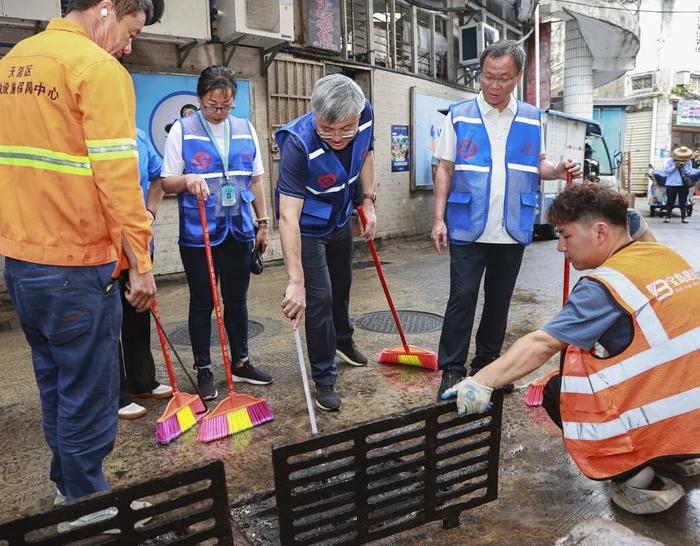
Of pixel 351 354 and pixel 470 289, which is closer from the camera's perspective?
pixel 470 289

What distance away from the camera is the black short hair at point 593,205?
2045 mm

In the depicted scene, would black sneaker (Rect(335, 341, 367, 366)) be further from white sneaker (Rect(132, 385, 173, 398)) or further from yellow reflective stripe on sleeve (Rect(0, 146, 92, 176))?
yellow reflective stripe on sleeve (Rect(0, 146, 92, 176))

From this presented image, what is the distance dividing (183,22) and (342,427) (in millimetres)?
5405

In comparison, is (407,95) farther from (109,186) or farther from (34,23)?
(109,186)

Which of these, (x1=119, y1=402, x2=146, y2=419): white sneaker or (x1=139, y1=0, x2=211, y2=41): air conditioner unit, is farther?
(x1=139, y1=0, x2=211, y2=41): air conditioner unit

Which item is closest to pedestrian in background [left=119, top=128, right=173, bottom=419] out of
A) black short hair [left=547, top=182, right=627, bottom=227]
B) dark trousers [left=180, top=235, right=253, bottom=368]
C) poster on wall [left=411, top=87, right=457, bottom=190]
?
dark trousers [left=180, top=235, right=253, bottom=368]

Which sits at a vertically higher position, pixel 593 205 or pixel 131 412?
pixel 593 205

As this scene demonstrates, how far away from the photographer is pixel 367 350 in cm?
412

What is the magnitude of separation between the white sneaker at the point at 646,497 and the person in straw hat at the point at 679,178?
12.3 metres

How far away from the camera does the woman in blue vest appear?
3.09 meters

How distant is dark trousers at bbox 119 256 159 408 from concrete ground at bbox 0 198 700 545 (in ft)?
0.42

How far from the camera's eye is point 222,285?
3346 millimetres

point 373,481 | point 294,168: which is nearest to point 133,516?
point 373,481

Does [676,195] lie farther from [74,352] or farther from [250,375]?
[74,352]
